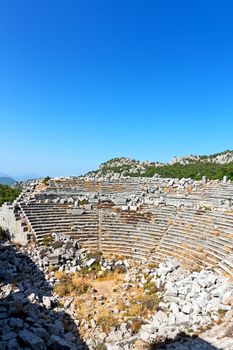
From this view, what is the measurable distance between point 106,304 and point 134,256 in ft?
22.8

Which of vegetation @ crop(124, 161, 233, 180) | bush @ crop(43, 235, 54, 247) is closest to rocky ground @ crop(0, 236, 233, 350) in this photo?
bush @ crop(43, 235, 54, 247)

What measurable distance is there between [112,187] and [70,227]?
13.5 metres

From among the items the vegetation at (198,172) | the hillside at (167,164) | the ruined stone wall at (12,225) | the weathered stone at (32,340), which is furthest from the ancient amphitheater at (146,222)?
the hillside at (167,164)

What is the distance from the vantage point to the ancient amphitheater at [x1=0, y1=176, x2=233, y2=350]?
13.5m

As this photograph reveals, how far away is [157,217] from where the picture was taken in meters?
28.5

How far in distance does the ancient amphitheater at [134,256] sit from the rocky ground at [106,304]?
6 cm

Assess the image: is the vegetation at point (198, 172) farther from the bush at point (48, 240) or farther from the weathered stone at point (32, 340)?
the weathered stone at point (32, 340)

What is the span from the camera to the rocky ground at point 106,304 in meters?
12.6

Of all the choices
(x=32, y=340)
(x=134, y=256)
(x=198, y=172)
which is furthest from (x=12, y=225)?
(x=198, y=172)

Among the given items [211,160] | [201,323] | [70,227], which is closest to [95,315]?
[201,323]

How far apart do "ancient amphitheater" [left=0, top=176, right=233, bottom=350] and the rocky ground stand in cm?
6

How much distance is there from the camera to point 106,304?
17.7 m

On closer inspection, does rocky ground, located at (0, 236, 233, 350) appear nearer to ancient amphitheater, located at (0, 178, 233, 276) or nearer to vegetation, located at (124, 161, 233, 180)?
ancient amphitheater, located at (0, 178, 233, 276)

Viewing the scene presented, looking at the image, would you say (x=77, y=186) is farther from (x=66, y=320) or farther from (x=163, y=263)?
(x=66, y=320)
